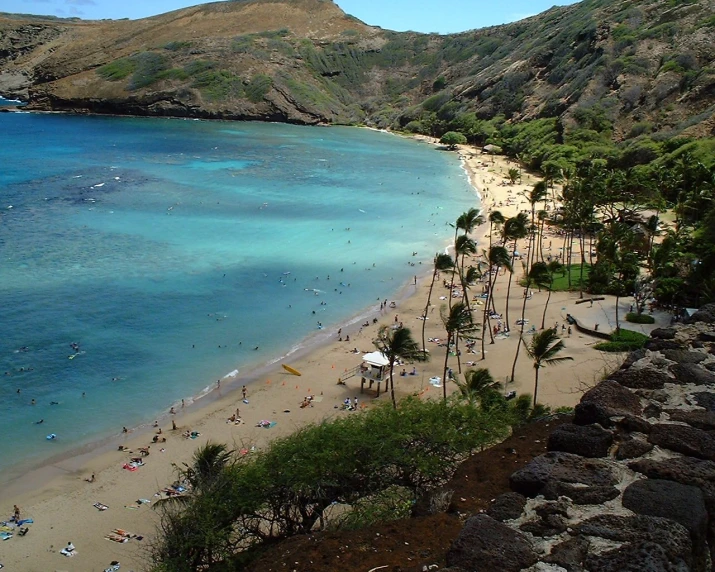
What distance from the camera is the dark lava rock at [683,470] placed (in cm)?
1032

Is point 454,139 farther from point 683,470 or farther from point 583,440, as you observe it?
point 683,470

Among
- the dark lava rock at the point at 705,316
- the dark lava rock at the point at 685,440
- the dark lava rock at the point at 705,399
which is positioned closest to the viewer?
the dark lava rock at the point at 685,440

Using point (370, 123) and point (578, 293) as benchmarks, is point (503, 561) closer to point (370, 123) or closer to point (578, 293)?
point (578, 293)

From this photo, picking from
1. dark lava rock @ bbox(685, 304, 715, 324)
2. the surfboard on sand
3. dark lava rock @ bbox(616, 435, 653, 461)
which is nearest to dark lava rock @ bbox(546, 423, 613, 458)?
dark lava rock @ bbox(616, 435, 653, 461)

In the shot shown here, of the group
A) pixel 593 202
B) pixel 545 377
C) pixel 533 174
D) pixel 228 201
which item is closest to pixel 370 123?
pixel 533 174

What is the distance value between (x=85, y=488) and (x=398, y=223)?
52.0 metres

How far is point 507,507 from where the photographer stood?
10203mm

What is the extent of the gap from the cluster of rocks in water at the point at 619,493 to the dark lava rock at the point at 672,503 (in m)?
0.01

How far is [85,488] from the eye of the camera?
26.4m

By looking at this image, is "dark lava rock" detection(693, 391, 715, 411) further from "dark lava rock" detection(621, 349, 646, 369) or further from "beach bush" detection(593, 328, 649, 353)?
"beach bush" detection(593, 328, 649, 353)

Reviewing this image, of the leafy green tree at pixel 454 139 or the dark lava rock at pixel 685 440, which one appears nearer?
the dark lava rock at pixel 685 440

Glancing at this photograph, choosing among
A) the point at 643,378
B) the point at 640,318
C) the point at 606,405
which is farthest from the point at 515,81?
the point at 606,405

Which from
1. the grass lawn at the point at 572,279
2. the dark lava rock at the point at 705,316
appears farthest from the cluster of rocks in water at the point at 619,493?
the grass lawn at the point at 572,279

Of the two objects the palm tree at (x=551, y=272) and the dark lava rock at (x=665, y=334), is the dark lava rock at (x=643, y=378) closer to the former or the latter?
the dark lava rock at (x=665, y=334)
